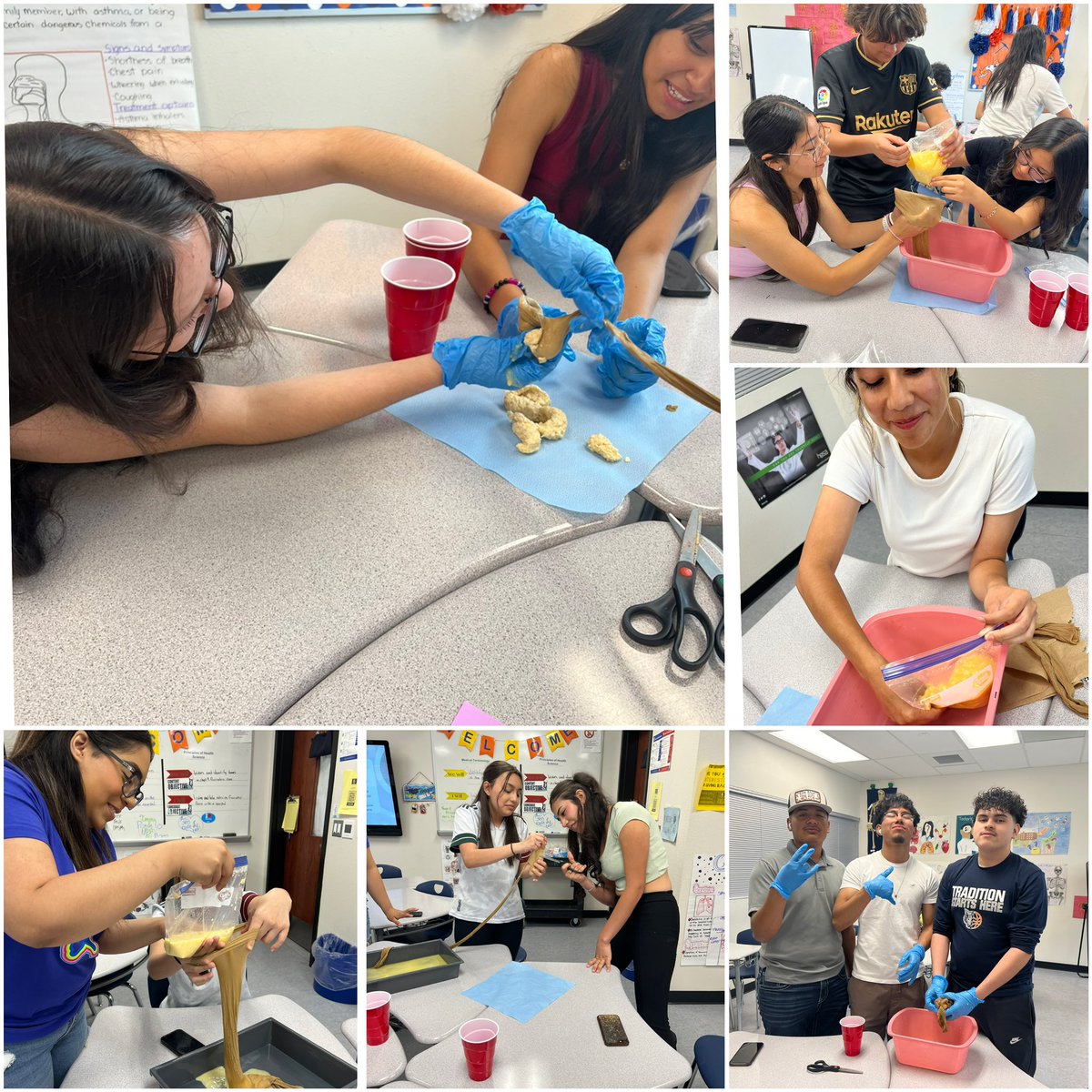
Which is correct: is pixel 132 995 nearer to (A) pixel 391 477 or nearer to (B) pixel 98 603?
(B) pixel 98 603

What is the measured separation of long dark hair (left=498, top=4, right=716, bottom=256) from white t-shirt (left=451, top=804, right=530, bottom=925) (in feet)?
3.88

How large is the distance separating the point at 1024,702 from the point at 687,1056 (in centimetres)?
59

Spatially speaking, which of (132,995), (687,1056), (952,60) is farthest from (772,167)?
(132,995)

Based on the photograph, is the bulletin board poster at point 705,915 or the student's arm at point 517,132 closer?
the bulletin board poster at point 705,915

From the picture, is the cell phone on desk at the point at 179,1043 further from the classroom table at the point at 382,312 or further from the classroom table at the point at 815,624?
the classroom table at the point at 382,312

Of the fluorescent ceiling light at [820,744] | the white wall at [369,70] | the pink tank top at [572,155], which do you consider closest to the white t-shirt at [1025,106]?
→ the fluorescent ceiling light at [820,744]

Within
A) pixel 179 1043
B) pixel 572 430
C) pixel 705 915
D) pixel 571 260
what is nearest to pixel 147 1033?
pixel 179 1043

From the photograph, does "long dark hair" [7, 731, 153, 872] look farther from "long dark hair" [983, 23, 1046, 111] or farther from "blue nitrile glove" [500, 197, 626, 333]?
"long dark hair" [983, 23, 1046, 111]

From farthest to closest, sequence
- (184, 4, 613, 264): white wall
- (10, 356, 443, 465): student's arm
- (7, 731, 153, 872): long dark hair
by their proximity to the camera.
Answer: (184, 4, 613, 264): white wall
(10, 356, 443, 465): student's arm
(7, 731, 153, 872): long dark hair

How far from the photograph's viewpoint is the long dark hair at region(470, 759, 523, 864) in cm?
104

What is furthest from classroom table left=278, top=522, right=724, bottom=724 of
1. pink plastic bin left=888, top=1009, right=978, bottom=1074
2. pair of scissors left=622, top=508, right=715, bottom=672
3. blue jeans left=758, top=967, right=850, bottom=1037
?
pink plastic bin left=888, top=1009, right=978, bottom=1074

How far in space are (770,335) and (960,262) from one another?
0.25 meters

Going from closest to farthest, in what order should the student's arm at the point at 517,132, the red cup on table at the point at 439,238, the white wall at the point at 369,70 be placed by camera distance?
the red cup on table at the point at 439,238, the student's arm at the point at 517,132, the white wall at the point at 369,70

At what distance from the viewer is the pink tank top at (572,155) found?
1651 millimetres
